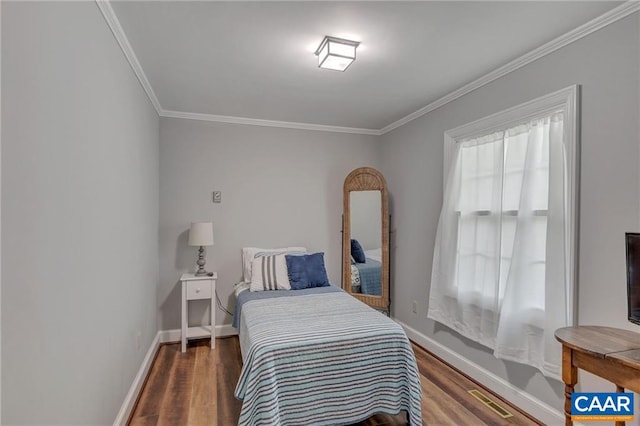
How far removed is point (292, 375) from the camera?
2.10 meters

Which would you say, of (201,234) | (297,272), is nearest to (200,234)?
(201,234)

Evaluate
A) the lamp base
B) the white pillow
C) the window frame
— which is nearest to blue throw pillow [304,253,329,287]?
the white pillow

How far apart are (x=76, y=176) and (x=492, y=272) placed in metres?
2.76

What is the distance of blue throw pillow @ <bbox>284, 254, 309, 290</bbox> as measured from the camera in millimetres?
3525

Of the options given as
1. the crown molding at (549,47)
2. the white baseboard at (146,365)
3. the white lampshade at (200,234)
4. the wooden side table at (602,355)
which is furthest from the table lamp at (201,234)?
the wooden side table at (602,355)

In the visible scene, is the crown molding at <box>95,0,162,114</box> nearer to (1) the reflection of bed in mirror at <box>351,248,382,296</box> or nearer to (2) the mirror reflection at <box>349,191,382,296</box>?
(2) the mirror reflection at <box>349,191,382,296</box>

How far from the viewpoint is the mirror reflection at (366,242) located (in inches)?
165

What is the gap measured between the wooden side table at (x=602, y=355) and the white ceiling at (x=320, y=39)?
172 cm

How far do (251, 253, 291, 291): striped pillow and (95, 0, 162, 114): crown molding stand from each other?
6.15 ft

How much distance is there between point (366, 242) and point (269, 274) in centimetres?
132

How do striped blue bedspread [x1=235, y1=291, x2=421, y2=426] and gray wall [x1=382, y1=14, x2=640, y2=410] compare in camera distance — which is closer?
gray wall [x1=382, y1=14, x2=640, y2=410]

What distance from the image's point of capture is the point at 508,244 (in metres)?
2.62

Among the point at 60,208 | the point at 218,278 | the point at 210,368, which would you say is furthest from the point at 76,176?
the point at 218,278
